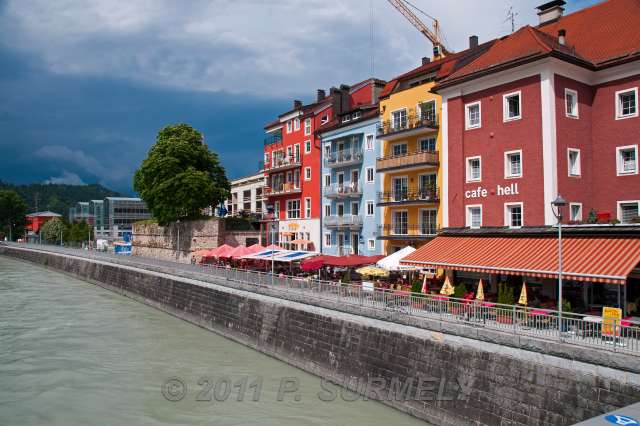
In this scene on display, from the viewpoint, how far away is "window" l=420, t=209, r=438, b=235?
35781 mm

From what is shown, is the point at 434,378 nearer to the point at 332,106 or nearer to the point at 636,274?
the point at 636,274

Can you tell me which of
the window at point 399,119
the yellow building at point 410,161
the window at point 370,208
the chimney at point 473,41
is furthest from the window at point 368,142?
the chimney at point 473,41

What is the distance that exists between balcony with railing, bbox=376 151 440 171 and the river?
1701cm

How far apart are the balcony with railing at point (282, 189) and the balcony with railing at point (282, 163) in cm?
180

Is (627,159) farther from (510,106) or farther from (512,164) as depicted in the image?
(510,106)

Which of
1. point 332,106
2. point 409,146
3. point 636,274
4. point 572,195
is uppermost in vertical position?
point 332,106

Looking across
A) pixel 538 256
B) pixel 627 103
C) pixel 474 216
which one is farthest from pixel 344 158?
pixel 538 256

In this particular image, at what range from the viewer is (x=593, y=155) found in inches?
1076

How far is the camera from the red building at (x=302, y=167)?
50781 mm

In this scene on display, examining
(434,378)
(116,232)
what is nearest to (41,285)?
(434,378)

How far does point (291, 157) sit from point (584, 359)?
43184 mm

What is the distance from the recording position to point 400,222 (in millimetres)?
39000

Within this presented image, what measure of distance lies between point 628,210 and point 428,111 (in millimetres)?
14410

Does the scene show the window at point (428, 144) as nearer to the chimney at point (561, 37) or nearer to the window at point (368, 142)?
the window at point (368, 142)
